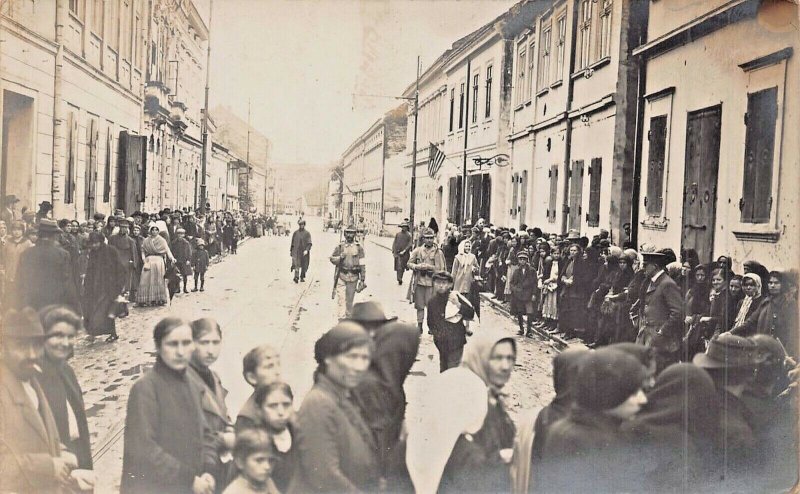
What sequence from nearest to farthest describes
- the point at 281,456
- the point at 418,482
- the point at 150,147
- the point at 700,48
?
the point at 281,456 < the point at 418,482 < the point at 700,48 < the point at 150,147

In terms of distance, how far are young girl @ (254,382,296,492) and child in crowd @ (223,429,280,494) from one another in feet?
0.15

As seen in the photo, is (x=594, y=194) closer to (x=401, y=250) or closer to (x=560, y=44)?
(x=560, y=44)

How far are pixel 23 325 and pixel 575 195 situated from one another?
15.9 feet

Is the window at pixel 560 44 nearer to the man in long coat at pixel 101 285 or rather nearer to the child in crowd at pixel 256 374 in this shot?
the child in crowd at pixel 256 374

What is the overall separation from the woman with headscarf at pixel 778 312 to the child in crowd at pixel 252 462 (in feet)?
13.0

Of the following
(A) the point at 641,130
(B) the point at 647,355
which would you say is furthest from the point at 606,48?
(B) the point at 647,355

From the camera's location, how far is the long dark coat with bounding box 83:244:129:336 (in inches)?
224

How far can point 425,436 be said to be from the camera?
17.4 feet

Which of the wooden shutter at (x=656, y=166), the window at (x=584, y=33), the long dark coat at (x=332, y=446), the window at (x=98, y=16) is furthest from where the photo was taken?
the wooden shutter at (x=656, y=166)

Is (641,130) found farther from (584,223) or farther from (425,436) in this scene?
(425,436)

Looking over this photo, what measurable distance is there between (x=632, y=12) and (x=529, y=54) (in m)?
0.99

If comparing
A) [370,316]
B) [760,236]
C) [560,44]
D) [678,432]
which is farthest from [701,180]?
[370,316]

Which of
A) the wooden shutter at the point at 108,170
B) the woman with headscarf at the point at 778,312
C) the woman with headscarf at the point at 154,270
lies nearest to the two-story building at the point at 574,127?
the woman with headscarf at the point at 778,312

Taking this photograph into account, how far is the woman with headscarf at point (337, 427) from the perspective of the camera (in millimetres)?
4805
